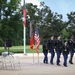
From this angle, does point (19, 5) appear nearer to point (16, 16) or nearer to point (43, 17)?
point (16, 16)

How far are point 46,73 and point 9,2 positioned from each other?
3221 cm

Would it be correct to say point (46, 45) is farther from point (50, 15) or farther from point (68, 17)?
point (68, 17)

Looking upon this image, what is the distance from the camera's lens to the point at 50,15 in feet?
404

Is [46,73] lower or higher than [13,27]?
lower

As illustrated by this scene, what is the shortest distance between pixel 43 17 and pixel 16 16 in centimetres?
7229

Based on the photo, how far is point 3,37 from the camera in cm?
4775

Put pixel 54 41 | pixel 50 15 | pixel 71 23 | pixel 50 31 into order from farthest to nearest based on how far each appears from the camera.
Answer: pixel 71 23
pixel 50 15
pixel 50 31
pixel 54 41

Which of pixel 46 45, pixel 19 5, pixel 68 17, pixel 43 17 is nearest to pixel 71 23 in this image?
pixel 68 17

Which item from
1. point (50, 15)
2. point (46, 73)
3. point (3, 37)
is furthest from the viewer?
point (50, 15)

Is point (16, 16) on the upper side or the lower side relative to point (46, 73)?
upper

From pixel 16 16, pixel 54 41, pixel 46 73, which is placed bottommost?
pixel 46 73

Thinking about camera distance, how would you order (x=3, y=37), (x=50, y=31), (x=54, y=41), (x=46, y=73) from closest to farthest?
1. (x=46, y=73)
2. (x=54, y=41)
3. (x=3, y=37)
4. (x=50, y=31)

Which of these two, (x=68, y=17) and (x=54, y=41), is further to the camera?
(x=68, y=17)

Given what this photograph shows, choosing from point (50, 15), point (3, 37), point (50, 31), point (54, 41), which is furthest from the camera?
point (50, 15)
